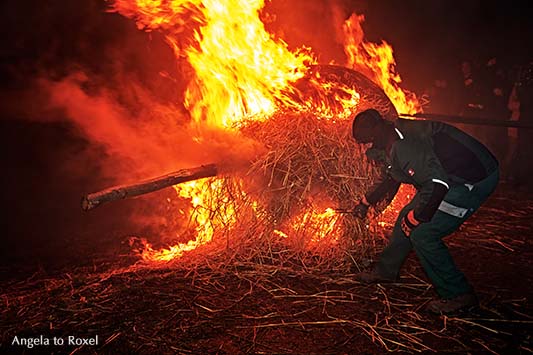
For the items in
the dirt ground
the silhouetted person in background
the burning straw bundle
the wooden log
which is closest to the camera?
the dirt ground

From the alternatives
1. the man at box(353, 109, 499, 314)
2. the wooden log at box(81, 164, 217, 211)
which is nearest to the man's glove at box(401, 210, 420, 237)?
the man at box(353, 109, 499, 314)

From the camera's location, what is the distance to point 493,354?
3566mm

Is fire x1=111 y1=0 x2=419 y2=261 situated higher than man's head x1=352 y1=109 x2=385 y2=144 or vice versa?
fire x1=111 y1=0 x2=419 y2=261

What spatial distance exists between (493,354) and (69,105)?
8.94 m

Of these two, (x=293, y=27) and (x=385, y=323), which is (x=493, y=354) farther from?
(x=293, y=27)

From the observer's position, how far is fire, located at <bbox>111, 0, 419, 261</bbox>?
6.51 m

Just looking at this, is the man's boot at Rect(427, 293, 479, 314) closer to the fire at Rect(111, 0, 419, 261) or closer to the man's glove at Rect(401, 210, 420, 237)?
the man's glove at Rect(401, 210, 420, 237)

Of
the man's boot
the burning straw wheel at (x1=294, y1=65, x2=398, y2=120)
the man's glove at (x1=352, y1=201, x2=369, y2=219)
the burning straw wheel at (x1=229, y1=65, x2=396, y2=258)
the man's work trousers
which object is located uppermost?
the burning straw wheel at (x1=294, y1=65, x2=398, y2=120)

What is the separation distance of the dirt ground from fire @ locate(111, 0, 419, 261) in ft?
3.83

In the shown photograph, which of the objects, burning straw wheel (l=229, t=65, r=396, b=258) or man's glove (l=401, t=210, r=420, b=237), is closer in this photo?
man's glove (l=401, t=210, r=420, b=237)

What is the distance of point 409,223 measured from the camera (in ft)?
14.1

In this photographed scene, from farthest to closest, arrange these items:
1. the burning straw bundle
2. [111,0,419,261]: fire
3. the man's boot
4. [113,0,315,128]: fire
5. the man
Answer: [113,0,315,128]: fire → [111,0,419,261]: fire → the burning straw bundle → the man's boot → the man

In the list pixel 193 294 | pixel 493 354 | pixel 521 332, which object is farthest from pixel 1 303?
pixel 521 332

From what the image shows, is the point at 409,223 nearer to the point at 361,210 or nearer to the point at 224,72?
the point at 361,210
